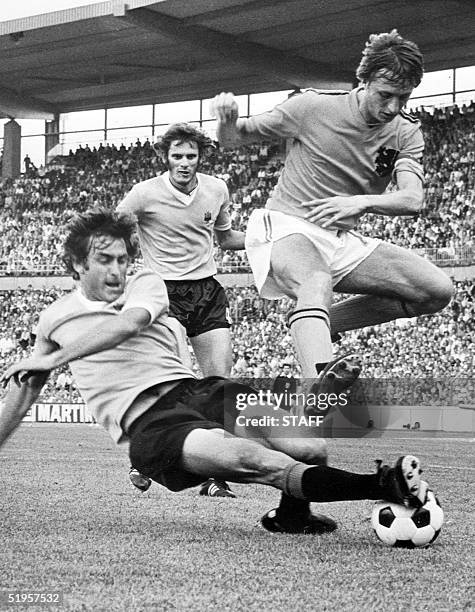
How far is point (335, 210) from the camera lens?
18.3ft

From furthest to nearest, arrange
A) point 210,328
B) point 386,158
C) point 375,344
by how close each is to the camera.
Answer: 1. point 375,344
2. point 210,328
3. point 386,158

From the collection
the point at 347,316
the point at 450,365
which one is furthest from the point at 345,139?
the point at 450,365

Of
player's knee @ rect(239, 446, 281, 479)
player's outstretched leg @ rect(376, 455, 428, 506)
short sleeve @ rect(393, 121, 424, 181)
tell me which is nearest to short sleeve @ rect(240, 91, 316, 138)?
short sleeve @ rect(393, 121, 424, 181)

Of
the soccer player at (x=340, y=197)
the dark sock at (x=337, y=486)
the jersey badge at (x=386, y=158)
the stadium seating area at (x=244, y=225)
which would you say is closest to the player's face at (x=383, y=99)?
the soccer player at (x=340, y=197)

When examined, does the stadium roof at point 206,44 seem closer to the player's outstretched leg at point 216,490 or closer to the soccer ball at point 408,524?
the player's outstretched leg at point 216,490

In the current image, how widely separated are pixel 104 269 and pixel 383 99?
178 centimetres

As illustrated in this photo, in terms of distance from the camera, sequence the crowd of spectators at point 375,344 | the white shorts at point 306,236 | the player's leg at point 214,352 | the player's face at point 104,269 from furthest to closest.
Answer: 1. the crowd of spectators at point 375,344
2. the player's leg at point 214,352
3. the white shorts at point 306,236
4. the player's face at point 104,269

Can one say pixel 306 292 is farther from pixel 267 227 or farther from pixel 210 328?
pixel 210 328

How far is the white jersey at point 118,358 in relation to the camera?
4.89m

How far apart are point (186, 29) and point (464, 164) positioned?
24.7 ft

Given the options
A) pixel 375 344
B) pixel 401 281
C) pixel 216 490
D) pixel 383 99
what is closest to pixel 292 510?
pixel 401 281

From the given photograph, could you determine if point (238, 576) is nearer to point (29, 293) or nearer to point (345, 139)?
point (345, 139)

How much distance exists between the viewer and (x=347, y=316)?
641 centimetres

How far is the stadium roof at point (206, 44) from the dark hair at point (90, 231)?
2038cm
